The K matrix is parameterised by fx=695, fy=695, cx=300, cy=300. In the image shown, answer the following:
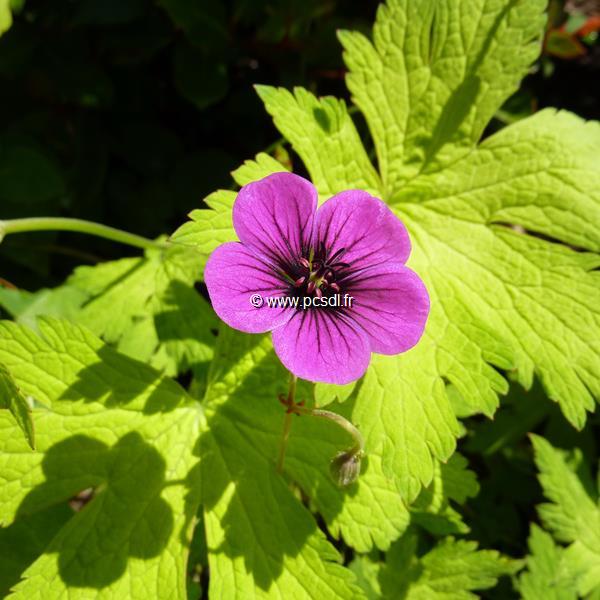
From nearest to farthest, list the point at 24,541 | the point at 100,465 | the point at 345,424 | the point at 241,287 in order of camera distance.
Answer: the point at 241,287, the point at 345,424, the point at 100,465, the point at 24,541

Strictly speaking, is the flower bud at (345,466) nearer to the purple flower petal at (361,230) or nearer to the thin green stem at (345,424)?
the thin green stem at (345,424)

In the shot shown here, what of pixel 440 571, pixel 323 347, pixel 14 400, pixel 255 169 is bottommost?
pixel 440 571

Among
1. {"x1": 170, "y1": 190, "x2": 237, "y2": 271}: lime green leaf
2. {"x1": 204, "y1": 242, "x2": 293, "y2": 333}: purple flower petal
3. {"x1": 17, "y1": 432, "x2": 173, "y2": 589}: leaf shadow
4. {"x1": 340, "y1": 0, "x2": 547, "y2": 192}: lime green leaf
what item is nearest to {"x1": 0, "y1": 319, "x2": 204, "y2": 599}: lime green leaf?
{"x1": 17, "y1": 432, "x2": 173, "y2": 589}: leaf shadow

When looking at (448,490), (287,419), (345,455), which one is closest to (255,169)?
(287,419)

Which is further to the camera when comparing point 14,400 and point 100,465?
point 100,465

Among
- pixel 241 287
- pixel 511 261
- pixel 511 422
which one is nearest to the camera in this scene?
pixel 241 287

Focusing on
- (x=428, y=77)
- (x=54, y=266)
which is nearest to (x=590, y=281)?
(x=428, y=77)

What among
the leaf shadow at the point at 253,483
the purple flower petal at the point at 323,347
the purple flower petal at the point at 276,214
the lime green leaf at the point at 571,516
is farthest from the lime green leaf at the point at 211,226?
the lime green leaf at the point at 571,516

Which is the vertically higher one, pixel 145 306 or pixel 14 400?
pixel 14 400

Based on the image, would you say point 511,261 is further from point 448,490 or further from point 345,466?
point 345,466
